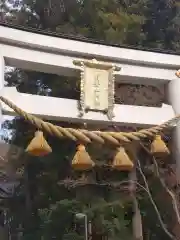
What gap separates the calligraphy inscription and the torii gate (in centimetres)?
10

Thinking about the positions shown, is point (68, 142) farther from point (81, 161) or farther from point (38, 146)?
point (38, 146)

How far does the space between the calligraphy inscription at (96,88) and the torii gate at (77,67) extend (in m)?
0.10

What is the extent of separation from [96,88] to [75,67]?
0.37 m

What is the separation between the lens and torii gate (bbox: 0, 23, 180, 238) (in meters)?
4.81

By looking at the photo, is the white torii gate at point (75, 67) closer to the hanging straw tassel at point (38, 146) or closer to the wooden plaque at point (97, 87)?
the wooden plaque at point (97, 87)

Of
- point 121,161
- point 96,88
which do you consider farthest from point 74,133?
point 96,88

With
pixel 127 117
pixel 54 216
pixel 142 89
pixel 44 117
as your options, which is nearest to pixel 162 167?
pixel 142 89

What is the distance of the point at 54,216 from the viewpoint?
9.54m

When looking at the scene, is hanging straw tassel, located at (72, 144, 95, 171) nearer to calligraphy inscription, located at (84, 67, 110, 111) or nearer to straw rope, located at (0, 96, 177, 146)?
straw rope, located at (0, 96, 177, 146)

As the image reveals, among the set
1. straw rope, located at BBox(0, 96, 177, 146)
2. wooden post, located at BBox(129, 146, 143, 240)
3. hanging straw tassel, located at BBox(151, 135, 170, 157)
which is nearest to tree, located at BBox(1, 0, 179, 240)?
wooden post, located at BBox(129, 146, 143, 240)

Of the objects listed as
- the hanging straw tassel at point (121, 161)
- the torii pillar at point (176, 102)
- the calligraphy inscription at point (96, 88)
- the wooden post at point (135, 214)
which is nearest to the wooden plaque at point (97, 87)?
the calligraphy inscription at point (96, 88)

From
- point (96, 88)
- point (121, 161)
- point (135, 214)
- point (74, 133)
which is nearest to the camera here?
point (74, 133)

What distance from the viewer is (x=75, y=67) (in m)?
5.13

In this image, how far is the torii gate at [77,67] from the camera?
15.8 ft
